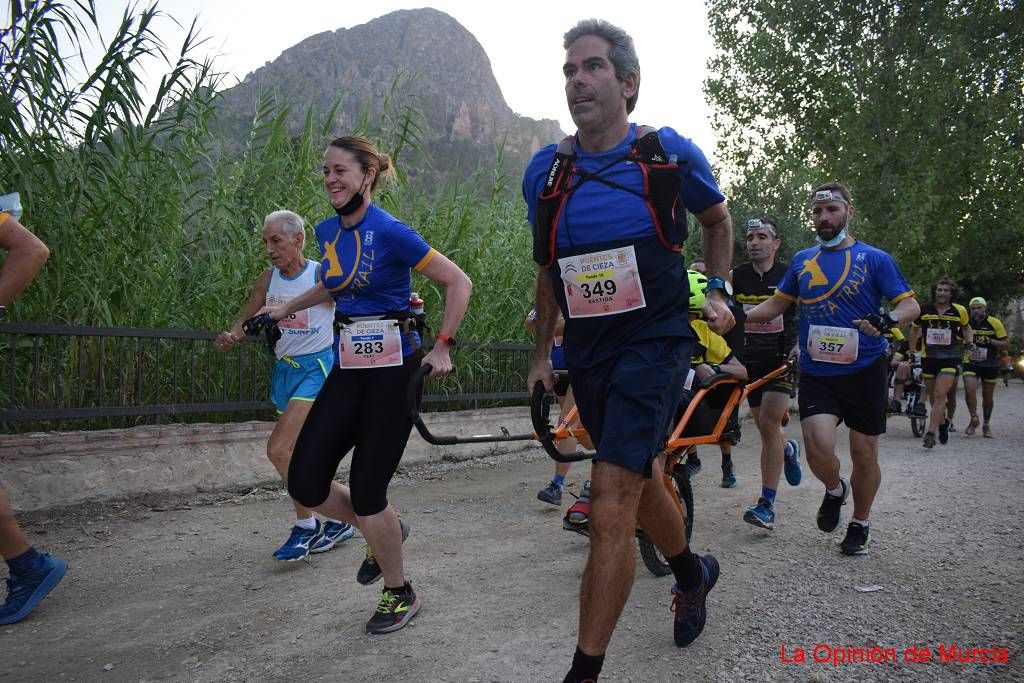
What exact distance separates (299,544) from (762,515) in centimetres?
296

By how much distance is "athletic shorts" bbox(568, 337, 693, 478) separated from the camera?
9.79 feet

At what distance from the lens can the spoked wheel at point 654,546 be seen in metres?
4.80

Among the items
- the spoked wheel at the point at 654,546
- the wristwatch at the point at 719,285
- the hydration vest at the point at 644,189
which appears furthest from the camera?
the spoked wheel at the point at 654,546

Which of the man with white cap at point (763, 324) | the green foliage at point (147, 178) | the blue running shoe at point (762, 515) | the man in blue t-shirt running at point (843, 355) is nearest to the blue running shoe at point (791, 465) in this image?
the man with white cap at point (763, 324)

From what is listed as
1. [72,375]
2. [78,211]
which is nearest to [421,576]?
[72,375]

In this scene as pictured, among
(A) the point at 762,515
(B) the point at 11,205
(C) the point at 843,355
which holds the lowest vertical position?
(A) the point at 762,515

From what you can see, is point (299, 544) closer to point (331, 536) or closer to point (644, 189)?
point (331, 536)

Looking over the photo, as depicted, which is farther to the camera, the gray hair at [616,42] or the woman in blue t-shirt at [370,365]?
the woman in blue t-shirt at [370,365]

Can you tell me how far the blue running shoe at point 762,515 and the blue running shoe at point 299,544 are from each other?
2.75 meters

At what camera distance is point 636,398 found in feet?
9.95

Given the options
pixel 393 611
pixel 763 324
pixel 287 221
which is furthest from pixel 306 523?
pixel 763 324

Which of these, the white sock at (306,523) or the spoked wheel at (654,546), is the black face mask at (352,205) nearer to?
the white sock at (306,523)

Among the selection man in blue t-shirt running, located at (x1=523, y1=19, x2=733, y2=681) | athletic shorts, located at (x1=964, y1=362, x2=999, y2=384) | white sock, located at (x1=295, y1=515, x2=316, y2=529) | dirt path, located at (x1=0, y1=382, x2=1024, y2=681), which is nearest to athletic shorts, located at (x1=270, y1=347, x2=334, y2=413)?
white sock, located at (x1=295, y1=515, x2=316, y2=529)

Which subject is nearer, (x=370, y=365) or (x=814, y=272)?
(x=370, y=365)
